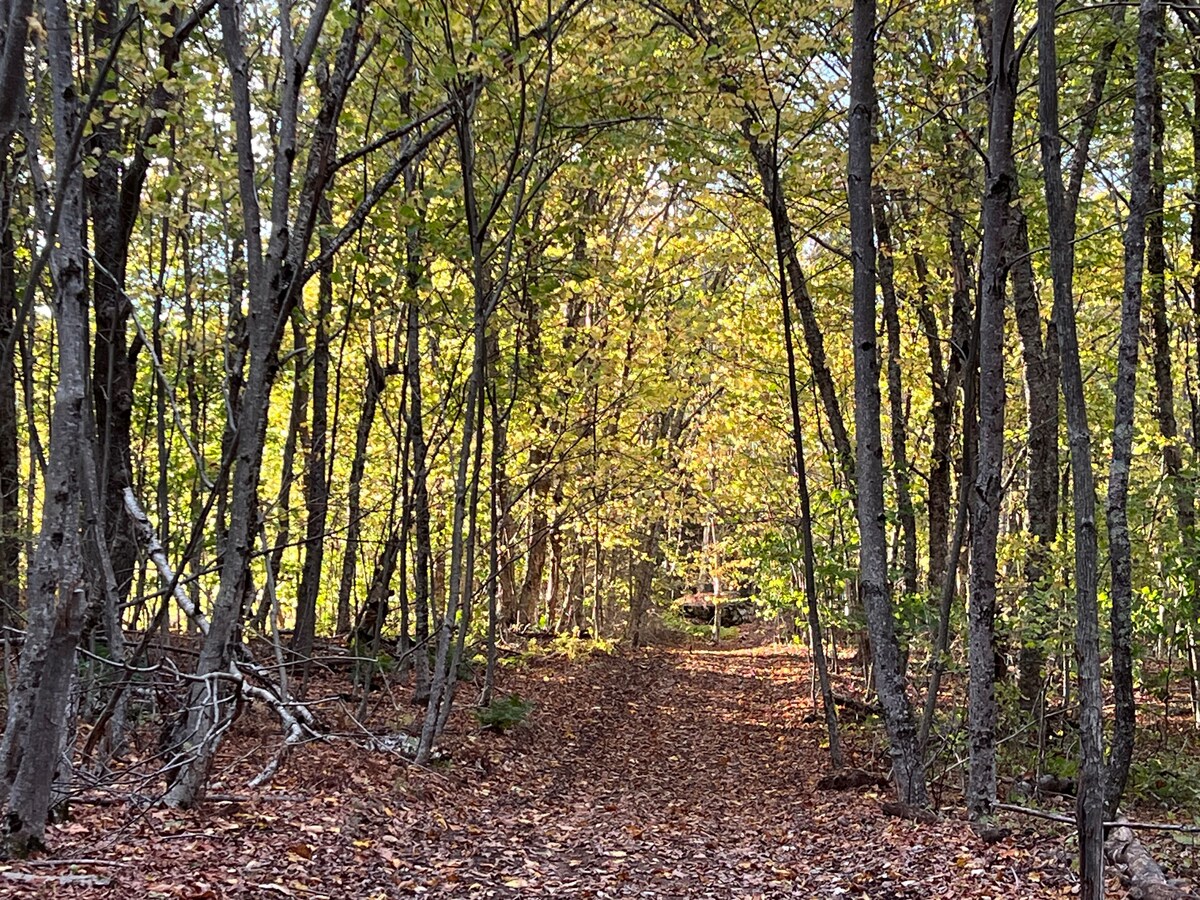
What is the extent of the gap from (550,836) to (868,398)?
4233 mm

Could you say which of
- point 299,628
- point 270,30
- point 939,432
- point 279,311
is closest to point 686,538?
point 939,432

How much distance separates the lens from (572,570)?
2169 cm

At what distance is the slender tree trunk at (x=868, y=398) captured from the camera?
270 inches

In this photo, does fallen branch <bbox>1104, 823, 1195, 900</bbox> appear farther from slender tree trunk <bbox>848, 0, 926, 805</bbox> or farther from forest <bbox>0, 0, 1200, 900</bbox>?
slender tree trunk <bbox>848, 0, 926, 805</bbox>

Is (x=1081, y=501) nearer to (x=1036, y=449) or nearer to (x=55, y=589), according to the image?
(x=55, y=589)

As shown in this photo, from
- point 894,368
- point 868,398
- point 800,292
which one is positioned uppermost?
point 800,292

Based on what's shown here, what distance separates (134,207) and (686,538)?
2849cm

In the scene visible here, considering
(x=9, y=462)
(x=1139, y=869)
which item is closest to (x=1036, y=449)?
(x=1139, y=869)

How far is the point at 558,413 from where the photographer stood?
547 inches

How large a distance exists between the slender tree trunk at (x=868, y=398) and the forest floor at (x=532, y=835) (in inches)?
44.0

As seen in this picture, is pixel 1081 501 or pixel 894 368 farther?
pixel 894 368

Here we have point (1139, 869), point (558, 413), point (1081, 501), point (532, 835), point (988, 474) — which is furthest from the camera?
point (558, 413)

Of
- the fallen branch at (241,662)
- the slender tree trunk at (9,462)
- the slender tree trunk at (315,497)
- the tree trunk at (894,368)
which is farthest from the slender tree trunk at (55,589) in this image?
the tree trunk at (894,368)

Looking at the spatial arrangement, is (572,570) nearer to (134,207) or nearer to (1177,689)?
(1177,689)
